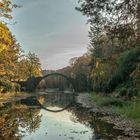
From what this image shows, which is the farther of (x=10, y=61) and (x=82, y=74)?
(x=82, y=74)

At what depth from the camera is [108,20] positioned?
1281 inches

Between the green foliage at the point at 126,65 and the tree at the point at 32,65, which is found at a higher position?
the tree at the point at 32,65

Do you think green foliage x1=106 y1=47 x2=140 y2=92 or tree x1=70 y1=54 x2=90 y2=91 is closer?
green foliage x1=106 y1=47 x2=140 y2=92

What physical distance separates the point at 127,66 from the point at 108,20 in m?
6.91

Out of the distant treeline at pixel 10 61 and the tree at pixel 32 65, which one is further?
the tree at pixel 32 65

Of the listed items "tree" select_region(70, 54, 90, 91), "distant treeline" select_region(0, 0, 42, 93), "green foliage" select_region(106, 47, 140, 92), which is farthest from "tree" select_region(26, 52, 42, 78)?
"green foliage" select_region(106, 47, 140, 92)

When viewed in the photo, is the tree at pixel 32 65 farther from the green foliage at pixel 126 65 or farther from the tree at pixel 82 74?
the green foliage at pixel 126 65

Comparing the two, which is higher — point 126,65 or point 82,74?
point 82,74

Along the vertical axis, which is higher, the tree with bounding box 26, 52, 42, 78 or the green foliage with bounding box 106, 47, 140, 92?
the tree with bounding box 26, 52, 42, 78

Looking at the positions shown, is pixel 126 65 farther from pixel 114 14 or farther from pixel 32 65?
pixel 32 65

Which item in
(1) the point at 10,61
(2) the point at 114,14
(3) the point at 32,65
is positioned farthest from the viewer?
(3) the point at 32,65

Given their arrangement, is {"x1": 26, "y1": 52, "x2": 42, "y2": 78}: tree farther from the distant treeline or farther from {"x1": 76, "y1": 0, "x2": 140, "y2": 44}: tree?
{"x1": 76, "y1": 0, "x2": 140, "y2": 44}: tree

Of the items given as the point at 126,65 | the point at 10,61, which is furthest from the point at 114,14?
the point at 10,61

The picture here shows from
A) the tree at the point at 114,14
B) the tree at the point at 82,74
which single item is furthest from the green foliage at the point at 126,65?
the tree at the point at 82,74
